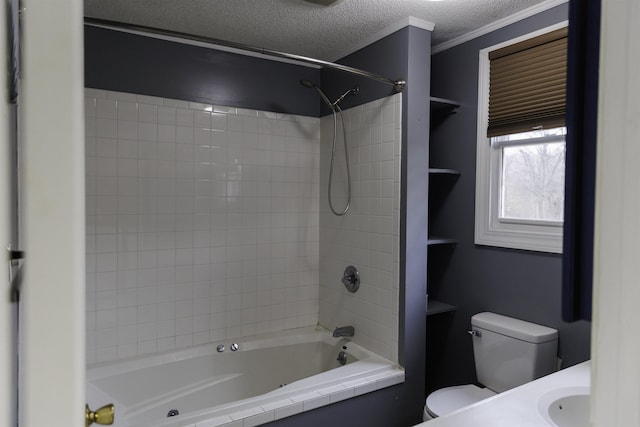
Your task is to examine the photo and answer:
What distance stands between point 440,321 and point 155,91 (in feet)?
7.38

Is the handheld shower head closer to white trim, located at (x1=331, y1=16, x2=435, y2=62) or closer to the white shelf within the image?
white trim, located at (x1=331, y1=16, x2=435, y2=62)

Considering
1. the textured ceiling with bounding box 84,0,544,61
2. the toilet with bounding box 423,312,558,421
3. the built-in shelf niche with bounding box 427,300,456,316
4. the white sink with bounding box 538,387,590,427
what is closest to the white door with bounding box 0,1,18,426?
the white sink with bounding box 538,387,590,427

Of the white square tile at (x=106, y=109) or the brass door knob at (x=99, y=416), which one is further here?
the white square tile at (x=106, y=109)

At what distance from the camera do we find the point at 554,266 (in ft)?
6.66

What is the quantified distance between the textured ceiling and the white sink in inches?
68.7

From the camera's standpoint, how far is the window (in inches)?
79.4

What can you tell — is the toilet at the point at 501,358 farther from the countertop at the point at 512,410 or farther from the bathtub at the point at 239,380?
the countertop at the point at 512,410

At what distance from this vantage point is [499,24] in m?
2.24

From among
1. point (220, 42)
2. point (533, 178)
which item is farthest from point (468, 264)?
point (220, 42)

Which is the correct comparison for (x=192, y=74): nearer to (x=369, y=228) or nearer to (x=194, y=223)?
(x=194, y=223)

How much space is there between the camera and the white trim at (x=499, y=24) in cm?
202

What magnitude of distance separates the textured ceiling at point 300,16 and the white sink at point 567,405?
1.74 meters

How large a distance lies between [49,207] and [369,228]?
2.20 m

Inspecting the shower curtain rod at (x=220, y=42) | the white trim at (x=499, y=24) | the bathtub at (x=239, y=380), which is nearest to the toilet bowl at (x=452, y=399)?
the bathtub at (x=239, y=380)
